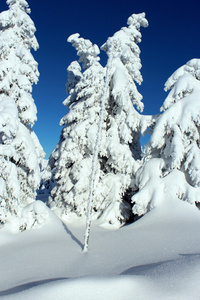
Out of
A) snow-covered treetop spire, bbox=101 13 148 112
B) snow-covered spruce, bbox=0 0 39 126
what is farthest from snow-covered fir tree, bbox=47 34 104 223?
snow-covered spruce, bbox=0 0 39 126

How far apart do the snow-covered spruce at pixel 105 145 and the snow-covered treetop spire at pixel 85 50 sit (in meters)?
0.12

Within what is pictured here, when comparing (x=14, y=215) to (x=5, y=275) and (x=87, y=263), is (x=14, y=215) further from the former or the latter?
(x=87, y=263)

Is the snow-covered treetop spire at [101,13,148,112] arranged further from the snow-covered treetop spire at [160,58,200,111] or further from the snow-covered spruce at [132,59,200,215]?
the snow-covered spruce at [132,59,200,215]

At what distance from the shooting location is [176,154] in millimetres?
12016

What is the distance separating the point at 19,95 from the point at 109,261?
11927mm

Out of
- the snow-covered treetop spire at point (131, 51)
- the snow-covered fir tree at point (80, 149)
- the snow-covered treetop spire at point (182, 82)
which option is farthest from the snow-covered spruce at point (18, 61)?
the snow-covered treetop spire at point (182, 82)

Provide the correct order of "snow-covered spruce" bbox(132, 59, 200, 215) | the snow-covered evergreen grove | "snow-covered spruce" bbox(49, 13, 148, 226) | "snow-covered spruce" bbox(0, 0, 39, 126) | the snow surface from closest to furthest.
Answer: the snow surface
"snow-covered spruce" bbox(132, 59, 200, 215)
the snow-covered evergreen grove
"snow-covered spruce" bbox(0, 0, 39, 126)
"snow-covered spruce" bbox(49, 13, 148, 226)

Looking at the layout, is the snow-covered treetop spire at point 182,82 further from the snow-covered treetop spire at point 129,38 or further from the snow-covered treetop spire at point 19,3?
the snow-covered treetop spire at point 19,3

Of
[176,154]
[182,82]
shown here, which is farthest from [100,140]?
[182,82]

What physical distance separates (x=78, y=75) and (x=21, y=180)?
1318 cm

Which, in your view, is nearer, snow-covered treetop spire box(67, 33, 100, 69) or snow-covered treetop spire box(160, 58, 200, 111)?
snow-covered treetop spire box(160, 58, 200, 111)

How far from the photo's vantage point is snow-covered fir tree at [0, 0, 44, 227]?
1259 cm

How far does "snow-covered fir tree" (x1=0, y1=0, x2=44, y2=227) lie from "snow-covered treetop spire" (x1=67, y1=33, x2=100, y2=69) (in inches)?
152

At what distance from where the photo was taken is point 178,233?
26.8ft
